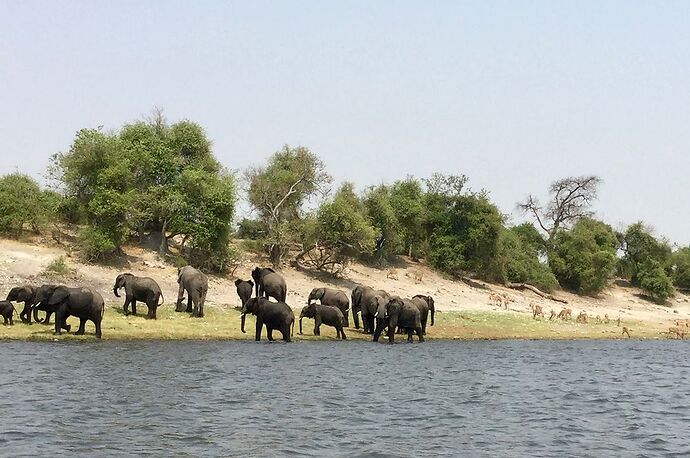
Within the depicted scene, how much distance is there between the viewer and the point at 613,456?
18203 mm

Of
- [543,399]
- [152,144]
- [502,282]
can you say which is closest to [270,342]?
[543,399]

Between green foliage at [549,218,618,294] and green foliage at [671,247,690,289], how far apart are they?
10795 millimetres

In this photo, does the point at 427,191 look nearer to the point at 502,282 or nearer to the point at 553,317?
the point at 502,282

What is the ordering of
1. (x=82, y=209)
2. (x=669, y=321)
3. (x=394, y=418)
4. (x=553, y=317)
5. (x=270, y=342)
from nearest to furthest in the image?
(x=394, y=418) → (x=270, y=342) → (x=82, y=209) → (x=553, y=317) → (x=669, y=321)

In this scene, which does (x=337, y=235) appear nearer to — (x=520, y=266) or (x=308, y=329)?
(x=308, y=329)

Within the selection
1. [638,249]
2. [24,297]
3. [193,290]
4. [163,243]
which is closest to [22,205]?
[163,243]

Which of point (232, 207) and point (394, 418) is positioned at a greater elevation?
point (232, 207)

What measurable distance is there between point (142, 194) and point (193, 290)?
1617 centimetres

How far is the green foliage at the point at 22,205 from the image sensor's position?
170ft

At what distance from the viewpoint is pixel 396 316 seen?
4119 centimetres

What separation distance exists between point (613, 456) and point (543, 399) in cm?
867

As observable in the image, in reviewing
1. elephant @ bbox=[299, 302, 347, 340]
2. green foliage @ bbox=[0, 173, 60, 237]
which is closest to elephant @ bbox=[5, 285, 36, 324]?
elephant @ bbox=[299, 302, 347, 340]

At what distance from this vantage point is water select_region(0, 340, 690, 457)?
18.1 meters

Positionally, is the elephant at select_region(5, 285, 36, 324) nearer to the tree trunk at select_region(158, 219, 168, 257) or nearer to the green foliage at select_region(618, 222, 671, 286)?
the tree trunk at select_region(158, 219, 168, 257)
